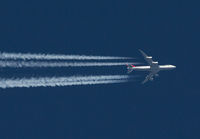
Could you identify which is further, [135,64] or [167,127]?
[167,127]

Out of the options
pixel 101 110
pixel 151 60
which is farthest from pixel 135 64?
pixel 101 110

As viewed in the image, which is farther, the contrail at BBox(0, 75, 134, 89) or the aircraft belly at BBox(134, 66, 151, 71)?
the aircraft belly at BBox(134, 66, 151, 71)

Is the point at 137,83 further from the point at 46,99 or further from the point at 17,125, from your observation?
the point at 17,125

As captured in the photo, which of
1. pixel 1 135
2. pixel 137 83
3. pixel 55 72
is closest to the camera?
pixel 55 72

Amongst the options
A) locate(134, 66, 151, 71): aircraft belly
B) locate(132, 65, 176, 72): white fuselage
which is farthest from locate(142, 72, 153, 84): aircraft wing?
locate(134, 66, 151, 71): aircraft belly

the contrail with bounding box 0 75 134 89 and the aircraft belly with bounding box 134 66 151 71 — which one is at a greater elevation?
the aircraft belly with bounding box 134 66 151 71

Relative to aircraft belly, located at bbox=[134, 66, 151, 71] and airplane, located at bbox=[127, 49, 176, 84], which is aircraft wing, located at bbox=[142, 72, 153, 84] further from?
aircraft belly, located at bbox=[134, 66, 151, 71]

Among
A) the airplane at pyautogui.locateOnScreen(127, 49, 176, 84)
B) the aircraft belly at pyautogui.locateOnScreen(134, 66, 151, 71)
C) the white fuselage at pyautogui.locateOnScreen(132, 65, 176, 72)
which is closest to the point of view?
the aircraft belly at pyautogui.locateOnScreen(134, 66, 151, 71)

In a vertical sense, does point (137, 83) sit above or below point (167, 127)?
above
